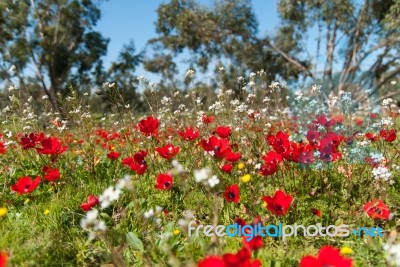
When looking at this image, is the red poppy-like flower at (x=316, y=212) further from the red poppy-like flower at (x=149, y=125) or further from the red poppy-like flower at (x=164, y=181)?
the red poppy-like flower at (x=149, y=125)

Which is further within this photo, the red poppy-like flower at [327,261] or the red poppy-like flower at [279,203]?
the red poppy-like flower at [279,203]

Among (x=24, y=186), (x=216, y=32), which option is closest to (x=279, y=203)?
(x=24, y=186)

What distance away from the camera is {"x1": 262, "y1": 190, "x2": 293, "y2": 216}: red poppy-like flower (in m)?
2.00

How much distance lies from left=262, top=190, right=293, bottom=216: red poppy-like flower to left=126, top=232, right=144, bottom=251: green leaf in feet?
2.61

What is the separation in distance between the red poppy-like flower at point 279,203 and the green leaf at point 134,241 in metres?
0.80

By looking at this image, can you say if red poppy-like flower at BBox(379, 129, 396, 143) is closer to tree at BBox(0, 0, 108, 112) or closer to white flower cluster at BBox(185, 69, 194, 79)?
white flower cluster at BBox(185, 69, 194, 79)

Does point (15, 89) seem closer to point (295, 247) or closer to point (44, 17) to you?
point (295, 247)

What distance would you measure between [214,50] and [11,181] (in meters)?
25.2

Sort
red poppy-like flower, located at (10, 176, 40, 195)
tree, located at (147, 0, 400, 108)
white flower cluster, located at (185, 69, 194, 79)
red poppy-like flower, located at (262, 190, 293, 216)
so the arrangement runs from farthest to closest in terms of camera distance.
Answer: tree, located at (147, 0, 400, 108) < white flower cluster, located at (185, 69, 194, 79) < red poppy-like flower, located at (10, 176, 40, 195) < red poppy-like flower, located at (262, 190, 293, 216)

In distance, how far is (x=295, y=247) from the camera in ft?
7.68

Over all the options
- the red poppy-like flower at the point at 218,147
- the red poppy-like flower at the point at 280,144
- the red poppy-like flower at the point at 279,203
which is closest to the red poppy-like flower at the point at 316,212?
the red poppy-like flower at the point at 280,144

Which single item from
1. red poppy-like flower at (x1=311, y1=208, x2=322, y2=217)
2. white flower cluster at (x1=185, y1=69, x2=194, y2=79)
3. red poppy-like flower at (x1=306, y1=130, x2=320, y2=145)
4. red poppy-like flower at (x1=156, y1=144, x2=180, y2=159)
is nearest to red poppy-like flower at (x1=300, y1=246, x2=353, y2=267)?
red poppy-like flower at (x1=311, y1=208, x2=322, y2=217)

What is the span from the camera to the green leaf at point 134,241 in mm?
2296

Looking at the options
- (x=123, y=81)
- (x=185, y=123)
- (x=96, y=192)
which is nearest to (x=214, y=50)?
(x=123, y=81)
